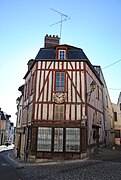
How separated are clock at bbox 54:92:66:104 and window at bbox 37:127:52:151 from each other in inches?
69.6

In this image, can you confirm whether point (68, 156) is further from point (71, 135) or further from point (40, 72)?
point (40, 72)

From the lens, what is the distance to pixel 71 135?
11094mm

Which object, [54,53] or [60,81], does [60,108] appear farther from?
[54,53]

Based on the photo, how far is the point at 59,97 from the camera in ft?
38.3

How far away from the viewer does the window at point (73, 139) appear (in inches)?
428

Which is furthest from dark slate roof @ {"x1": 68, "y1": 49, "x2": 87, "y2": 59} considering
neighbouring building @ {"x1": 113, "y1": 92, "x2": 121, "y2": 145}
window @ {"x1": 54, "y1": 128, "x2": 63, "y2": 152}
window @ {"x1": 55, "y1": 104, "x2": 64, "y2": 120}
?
neighbouring building @ {"x1": 113, "y1": 92, "x2": 121, "y2": 145}

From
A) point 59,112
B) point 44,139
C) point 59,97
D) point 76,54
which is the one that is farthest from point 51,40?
point 44,139

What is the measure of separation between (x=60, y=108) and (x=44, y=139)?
2.06m

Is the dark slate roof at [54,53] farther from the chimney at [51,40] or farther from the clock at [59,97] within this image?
the clock at [59,97]

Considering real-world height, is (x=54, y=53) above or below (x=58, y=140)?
above

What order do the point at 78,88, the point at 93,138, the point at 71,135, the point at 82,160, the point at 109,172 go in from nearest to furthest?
1. the point at 109,172
2. the point at 82,160
3. the point at 71,135
4. the point at 78,88
5. the point at 93,138

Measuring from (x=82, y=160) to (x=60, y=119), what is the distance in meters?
2.61

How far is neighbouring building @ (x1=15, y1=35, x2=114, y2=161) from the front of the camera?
36.0ft

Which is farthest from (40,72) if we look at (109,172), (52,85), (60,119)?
(109,172)
